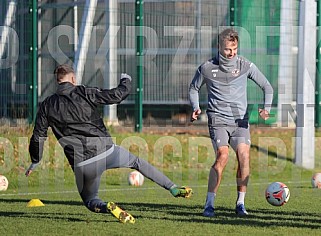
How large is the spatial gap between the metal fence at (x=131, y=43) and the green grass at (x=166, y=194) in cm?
133

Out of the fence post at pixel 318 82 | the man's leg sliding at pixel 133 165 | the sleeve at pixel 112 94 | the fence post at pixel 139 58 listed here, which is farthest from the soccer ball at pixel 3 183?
the fence post at pixel 318 82

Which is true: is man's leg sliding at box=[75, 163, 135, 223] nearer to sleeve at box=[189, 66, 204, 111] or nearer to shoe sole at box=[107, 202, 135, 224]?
shoe sole at box=[107, 202, 135, 224]

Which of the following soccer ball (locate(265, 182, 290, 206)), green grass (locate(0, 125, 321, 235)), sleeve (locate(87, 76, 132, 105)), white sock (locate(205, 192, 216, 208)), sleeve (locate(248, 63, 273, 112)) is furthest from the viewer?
soccer ball (locate(265, 182, 290, 206))

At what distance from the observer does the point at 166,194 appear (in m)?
13.8

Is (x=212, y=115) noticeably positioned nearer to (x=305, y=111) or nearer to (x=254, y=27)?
(x=305, y=111)

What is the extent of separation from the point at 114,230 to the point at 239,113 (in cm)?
240

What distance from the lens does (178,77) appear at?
65.1ft

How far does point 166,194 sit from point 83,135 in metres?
4.86

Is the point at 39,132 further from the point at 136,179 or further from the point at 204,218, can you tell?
the point at 136,179

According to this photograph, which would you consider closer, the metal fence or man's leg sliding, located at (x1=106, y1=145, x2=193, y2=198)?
man's leg sliding, located at (x1=106, y1=145, x2=193, y2=198)

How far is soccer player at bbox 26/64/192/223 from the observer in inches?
358

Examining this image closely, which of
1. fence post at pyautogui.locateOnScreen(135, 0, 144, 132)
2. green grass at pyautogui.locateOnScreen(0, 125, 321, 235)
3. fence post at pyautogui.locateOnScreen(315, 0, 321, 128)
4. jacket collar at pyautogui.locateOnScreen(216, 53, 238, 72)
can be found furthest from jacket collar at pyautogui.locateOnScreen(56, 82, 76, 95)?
fence post at pyautogui.locateOnScreen(315, 0, 321, 128)

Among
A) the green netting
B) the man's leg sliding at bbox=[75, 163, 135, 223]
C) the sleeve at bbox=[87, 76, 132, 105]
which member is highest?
the green netting

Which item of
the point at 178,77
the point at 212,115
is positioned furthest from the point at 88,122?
the point at 178,77
